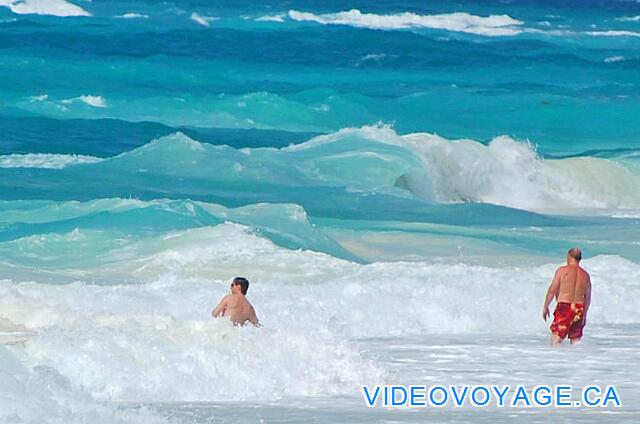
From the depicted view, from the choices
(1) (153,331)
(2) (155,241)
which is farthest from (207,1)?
(1) (153,331)

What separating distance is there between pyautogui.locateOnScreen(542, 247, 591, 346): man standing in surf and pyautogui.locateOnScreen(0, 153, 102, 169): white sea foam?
11.8 meters

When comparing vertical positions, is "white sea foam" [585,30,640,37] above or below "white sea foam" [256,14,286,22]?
above

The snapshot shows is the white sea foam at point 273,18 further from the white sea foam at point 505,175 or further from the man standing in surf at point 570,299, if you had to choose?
the man standing in surf at point 570,299

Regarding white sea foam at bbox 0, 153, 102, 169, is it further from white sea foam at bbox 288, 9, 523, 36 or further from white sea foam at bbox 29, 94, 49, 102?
white sea foam at bbox 288, 9, 523, 36

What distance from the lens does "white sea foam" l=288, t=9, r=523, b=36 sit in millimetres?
29156

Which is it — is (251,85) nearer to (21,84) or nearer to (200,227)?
(21,84)

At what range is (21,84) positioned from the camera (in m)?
25.8

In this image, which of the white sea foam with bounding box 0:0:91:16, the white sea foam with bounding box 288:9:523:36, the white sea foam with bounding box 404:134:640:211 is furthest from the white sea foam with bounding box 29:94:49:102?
the white sea foam with bounding box 404:134:640:211

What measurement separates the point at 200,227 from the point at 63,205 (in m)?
2.13

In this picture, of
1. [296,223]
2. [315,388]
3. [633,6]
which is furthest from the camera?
[633,6]

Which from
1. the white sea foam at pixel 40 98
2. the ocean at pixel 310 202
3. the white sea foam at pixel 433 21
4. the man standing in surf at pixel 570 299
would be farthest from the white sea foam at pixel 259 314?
the white sea foam at pixel 433 21

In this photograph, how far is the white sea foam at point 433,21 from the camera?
29.2m

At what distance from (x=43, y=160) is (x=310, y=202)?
415 centimetres

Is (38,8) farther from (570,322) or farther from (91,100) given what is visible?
(570,322)
